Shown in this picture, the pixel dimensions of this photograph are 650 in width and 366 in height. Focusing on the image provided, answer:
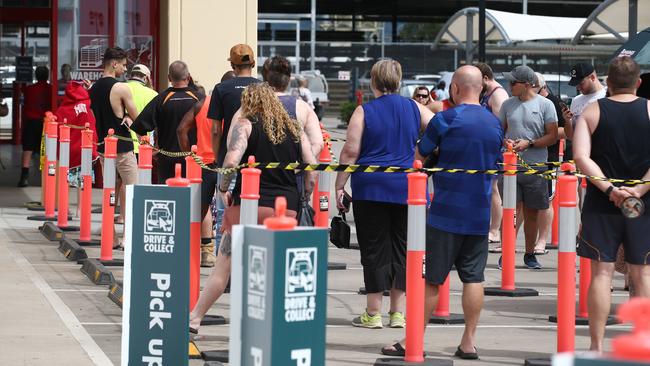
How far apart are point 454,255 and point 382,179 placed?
3.81 feet

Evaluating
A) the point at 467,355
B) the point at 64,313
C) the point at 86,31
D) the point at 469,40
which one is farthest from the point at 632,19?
the point at 467,355

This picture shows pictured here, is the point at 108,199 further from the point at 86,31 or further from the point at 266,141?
the point at 86,31

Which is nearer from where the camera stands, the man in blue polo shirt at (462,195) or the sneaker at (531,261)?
the man in blue polo shirt at (462,195)

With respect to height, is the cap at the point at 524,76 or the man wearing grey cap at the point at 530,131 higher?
the cap at the point at 524,76

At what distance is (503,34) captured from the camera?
42.4 meters

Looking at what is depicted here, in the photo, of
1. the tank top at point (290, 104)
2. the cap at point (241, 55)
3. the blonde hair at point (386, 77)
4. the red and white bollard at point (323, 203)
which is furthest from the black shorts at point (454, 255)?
the red and white bollard at point (323, 203)

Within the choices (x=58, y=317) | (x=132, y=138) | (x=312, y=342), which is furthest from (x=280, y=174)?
(x=132, y=138)

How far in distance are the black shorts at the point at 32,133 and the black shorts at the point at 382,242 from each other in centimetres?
1310

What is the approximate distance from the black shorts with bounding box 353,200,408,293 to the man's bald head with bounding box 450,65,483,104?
1263mm

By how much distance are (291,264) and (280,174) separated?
3840 millimetres

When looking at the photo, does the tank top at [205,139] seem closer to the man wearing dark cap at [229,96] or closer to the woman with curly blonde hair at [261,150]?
the man wearing dark cap at [229,96]

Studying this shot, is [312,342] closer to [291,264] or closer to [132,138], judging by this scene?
[291,264]

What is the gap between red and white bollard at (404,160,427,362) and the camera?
312 inches

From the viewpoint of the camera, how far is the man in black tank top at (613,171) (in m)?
8.11
